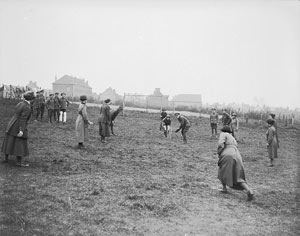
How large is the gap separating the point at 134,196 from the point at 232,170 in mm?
2248

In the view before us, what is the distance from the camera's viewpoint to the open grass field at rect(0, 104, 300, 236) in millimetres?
4414

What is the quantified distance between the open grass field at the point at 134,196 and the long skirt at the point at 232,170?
337 mm

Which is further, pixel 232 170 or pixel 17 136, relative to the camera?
pixel 17 136

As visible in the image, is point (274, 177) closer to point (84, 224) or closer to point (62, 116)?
point (84, 224)

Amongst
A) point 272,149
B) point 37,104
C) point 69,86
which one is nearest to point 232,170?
point 272,149

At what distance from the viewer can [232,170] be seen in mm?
6355

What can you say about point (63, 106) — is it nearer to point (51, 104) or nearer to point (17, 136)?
point (51, 104)

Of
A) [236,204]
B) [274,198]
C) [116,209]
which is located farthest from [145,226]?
[274,198]

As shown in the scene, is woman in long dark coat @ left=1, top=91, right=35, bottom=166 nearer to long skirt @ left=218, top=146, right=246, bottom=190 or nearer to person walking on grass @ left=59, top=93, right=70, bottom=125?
long skirt @ left=218, top=146, right=246, bottom=190

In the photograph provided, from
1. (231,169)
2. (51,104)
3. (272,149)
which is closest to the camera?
(231,169)

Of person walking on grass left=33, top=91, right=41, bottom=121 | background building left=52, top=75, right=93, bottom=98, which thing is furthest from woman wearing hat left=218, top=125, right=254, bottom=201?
background building left=52, top=75, right=93, bottom=98

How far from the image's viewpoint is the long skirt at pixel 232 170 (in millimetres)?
6309

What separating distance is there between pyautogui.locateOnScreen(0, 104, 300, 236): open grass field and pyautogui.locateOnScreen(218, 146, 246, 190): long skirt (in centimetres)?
34

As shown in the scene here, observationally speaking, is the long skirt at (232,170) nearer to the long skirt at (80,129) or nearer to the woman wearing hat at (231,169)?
the woman wearing hat at (231,169)
